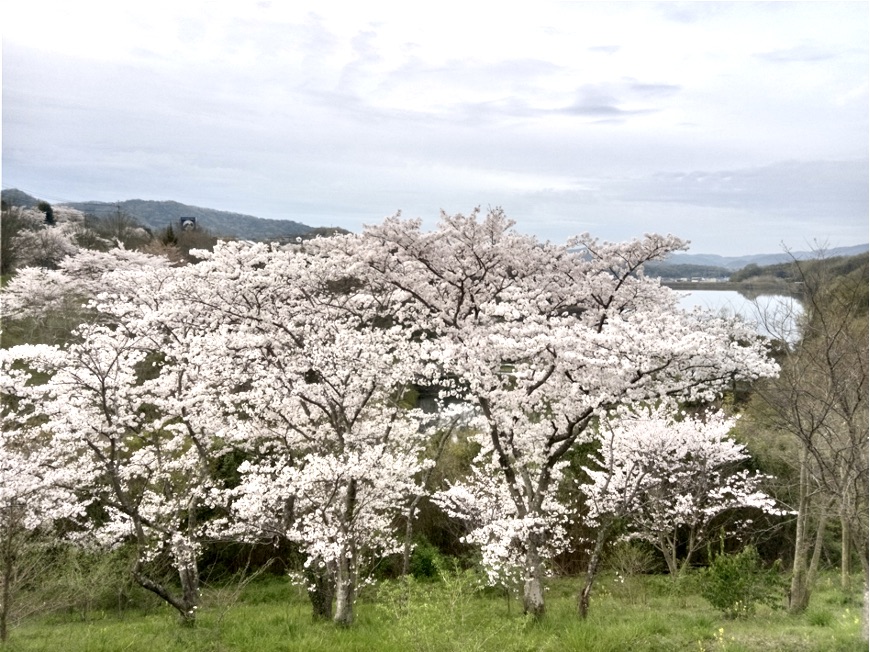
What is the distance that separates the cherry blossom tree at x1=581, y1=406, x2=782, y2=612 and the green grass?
172cm

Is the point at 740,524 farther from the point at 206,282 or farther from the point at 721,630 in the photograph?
the point at 206,282

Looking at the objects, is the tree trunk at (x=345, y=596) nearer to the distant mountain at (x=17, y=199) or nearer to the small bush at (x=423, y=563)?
the small bush at (x=423, y=563)

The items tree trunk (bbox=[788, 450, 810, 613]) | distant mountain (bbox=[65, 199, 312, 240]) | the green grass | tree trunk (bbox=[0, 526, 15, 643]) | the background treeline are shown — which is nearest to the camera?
the green grass

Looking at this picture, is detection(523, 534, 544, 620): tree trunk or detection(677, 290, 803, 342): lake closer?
detection(523, 534, 544, 620): tree trunk

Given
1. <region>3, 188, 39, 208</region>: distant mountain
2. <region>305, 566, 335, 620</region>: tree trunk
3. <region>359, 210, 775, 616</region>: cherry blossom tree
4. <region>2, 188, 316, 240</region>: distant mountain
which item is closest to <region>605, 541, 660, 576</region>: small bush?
<region>359, 210, 775, 616</region>: cherry blossom tree

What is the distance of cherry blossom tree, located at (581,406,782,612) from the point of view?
36.2 feet

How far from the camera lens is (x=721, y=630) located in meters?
7.87

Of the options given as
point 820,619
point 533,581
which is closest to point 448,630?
point 533,581

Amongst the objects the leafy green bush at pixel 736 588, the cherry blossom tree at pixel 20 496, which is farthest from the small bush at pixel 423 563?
the cherry blossom tree at pixel 20 496

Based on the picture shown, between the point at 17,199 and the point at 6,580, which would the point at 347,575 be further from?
the point at 17,199

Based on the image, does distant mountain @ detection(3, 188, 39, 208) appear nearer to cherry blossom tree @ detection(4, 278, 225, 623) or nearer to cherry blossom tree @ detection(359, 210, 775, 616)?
cherry blossom tree @ detection(4, 278, 225, 623)

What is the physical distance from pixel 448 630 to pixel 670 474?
8.29 metres

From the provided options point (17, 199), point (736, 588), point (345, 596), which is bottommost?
point (345, 596)

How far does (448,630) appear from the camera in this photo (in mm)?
6887
